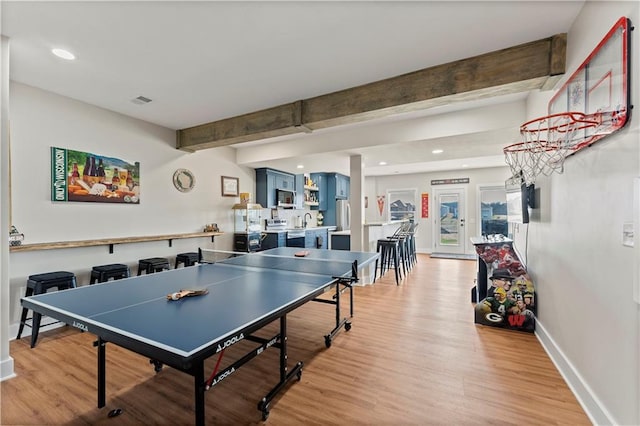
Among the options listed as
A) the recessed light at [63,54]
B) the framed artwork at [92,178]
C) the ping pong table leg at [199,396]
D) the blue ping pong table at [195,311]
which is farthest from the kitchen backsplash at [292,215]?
the ping pong table leg at [199,396]

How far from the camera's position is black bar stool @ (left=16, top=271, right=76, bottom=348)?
2.76 metres

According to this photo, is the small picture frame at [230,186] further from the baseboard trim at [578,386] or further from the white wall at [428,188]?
the baseboard trim at [578,386]

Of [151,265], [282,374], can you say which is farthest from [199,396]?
[151,265]

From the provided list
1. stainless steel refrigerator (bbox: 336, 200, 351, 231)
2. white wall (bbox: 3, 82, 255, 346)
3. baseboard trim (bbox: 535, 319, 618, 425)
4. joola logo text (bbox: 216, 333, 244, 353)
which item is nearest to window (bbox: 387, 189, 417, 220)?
stainless steel refrigerator (bbox: 336, 200, 351, 231)

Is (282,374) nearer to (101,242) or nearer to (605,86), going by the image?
Answer: (605,86)

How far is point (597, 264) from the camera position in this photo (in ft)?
5.59

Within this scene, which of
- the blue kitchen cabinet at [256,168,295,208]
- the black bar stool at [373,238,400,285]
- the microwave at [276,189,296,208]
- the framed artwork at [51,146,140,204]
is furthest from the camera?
the microwave at [276,189,296,208]

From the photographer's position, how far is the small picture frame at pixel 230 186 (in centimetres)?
566

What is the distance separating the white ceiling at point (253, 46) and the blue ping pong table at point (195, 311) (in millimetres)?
1950

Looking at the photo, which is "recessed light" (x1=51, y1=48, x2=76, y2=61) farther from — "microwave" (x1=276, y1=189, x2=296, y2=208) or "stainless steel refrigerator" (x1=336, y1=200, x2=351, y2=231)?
"stainless steel refrigerator" (x1=336, y1=200, x2=351, y2=231)

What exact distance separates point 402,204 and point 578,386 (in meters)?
7.67

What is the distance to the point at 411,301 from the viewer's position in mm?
4105

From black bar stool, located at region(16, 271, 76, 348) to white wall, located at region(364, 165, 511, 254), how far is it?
324 inches

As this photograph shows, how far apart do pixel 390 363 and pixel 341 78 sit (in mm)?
2805
